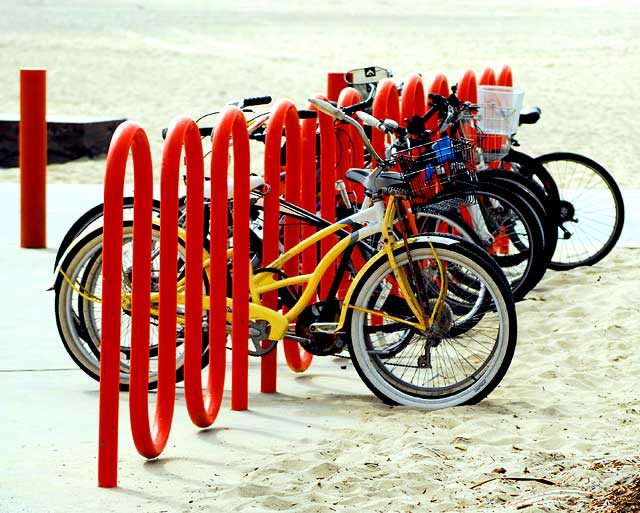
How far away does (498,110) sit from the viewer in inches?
270

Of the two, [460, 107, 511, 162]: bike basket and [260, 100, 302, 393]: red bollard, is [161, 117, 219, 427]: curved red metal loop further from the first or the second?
[460, 107, 511, 162]: bike basket

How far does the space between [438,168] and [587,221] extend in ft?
13.6

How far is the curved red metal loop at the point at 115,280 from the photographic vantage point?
12.7 feet

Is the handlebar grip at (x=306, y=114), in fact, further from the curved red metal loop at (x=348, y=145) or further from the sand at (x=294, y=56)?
the sand at (x=294, y=56)

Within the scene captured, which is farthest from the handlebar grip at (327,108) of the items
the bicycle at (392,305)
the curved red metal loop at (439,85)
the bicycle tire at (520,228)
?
the curved red metal loop at (439,85)

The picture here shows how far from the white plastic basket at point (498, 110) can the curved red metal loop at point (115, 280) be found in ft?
10.1

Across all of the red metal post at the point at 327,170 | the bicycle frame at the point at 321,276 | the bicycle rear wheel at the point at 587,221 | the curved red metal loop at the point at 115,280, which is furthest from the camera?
the bicycle rear wheel at the point at 587,221

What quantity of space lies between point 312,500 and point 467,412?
3.60ft

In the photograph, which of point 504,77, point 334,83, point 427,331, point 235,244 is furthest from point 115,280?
point 504,77

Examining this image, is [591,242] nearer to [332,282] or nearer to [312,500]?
[332,282]

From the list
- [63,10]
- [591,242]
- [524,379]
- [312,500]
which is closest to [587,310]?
[524,379]

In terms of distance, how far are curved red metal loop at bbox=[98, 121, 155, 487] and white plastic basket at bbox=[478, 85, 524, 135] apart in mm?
3070

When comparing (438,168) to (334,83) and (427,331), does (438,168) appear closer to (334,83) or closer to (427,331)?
(427,331)

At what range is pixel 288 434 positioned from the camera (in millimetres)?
4602
